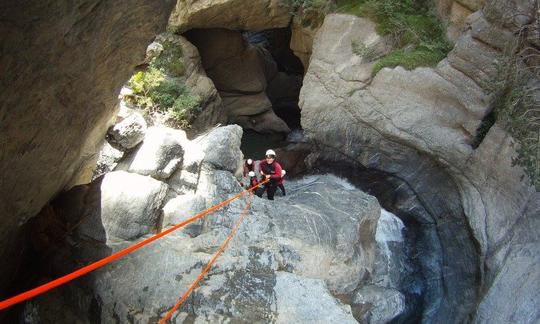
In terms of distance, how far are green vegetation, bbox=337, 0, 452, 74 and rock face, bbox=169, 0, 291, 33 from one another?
8.80ft

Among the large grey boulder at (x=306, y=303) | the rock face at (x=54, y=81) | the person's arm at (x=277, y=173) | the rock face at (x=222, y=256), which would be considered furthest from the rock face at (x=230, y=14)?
the large grey boulder at (x=306, y=303)

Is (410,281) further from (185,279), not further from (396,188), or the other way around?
(185,279)

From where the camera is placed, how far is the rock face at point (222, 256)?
5512 millimetres

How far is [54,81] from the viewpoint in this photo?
3680 millimetres

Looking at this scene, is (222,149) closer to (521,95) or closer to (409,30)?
(409,30)

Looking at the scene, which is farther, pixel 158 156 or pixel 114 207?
pixel 158 156

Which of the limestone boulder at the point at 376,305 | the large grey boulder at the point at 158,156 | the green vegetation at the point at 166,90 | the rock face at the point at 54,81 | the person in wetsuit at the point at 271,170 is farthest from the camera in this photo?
the green vegetation at the point at 166,90

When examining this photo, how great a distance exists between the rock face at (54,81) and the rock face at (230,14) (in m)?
7.03

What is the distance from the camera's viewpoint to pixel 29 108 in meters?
3.51

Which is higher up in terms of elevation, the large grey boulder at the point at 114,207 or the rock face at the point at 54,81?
the rock face at the point at 54,81

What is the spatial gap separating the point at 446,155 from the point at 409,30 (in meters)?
3.47

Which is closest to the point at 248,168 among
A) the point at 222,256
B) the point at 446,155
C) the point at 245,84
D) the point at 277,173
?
the point at 277,173

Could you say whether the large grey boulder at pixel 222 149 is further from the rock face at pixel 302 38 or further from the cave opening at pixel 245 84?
the cave opening at pixel 245 84

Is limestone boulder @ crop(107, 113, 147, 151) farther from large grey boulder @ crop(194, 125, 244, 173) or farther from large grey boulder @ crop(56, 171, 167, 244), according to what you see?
large grey boulder @ crop(194, 125, 244, 173)
